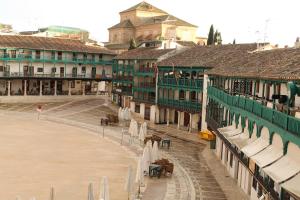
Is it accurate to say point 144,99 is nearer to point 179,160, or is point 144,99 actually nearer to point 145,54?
point 145,54

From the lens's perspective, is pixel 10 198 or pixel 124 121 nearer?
pixel 10 198

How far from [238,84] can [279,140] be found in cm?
1570

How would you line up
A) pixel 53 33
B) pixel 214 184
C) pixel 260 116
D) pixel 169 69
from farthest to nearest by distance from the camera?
1. pixel 53 33
2. pixel 169 69
3. pixel 214 184
4. pixel 260 116

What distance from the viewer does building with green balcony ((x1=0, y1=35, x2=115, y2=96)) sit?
81625mm

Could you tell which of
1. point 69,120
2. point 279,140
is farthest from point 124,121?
point 279,140

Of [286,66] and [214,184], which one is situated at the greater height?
[286,66]

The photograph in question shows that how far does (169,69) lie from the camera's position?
63.5 meters

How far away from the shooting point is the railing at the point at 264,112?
20.0 metres

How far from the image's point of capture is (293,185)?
17750mm

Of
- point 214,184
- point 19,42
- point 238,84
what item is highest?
point 19,42

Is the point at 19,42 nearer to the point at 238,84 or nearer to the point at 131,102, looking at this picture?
the point at 131,102

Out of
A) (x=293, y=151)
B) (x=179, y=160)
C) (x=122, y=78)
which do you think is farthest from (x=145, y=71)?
(x=293, y=151)

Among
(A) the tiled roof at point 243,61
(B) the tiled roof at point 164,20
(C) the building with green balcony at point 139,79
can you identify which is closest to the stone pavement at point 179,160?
(C) the building with green balcony at point 139,79

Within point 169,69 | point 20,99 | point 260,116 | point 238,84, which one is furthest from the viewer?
point 20,99
